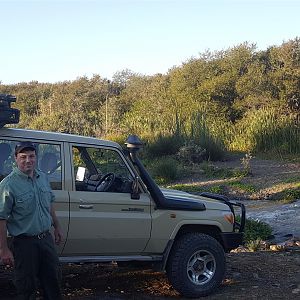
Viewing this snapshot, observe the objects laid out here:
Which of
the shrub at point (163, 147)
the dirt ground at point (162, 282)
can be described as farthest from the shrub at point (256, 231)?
the shrub at point (163, 147)

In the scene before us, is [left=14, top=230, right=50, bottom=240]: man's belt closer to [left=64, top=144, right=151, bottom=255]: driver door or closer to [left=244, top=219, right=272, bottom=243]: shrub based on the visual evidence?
[left=64, top=144, right=151, bottom=255]: driver door

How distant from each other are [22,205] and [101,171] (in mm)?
1730

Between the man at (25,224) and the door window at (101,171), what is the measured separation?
126 centimetres

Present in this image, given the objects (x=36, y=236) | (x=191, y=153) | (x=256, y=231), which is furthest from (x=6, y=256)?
(x=191, y=153)

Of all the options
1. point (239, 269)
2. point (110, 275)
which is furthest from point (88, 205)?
point (239, 269)

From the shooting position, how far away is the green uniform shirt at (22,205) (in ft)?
15.8

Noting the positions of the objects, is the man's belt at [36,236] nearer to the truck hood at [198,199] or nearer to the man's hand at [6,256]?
the man's hand at [6,256]

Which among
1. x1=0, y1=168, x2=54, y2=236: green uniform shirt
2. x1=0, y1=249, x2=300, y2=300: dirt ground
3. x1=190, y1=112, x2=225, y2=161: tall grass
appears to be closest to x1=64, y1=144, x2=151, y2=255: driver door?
x1=0, y1=249, x2=300, y2=300: dirt ground

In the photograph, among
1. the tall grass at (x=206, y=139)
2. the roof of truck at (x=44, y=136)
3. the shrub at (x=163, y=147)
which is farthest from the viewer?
the shrub at (x=163, y=147)

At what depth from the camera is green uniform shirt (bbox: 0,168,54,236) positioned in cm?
480

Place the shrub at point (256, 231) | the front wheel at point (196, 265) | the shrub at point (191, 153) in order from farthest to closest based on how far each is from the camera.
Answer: the shrub at point (191, 153) < the shrub at point (256, 231) < the front wheel at point (196, 265)

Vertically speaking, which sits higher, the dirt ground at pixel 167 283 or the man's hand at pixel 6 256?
the man's hand at pixel 6 256

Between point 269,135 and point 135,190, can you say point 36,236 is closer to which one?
point 135,190

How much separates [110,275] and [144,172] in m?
Answer: 1.79
